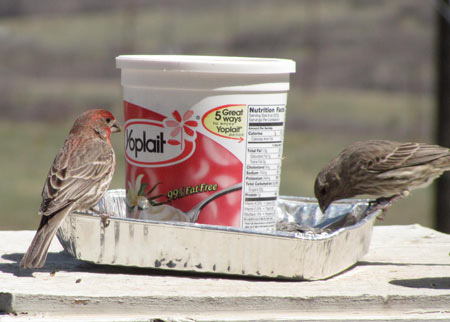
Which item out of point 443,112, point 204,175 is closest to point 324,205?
point 204,175

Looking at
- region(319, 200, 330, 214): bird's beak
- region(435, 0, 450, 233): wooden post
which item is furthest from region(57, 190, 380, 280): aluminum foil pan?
region(435, 0, 450, 233): wooden post

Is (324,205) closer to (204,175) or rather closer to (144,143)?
(204,175)

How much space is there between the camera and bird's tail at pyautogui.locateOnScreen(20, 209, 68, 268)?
3438 mm

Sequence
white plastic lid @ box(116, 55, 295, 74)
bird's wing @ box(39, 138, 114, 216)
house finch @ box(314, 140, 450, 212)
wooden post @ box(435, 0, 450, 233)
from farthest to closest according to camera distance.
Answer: wooden post @ box(435, 0, 450, 233) → house finch @ box(314, 140, 450, 212) → bird's wing @ box(39, 138, 114, 216) → white plastic lid @ box(116, 55, 295, 74)

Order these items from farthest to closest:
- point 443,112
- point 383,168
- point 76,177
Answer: point 443,112
point 383,168
point 76,177

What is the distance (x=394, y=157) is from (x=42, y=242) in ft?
9.49

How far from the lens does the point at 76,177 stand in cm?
415

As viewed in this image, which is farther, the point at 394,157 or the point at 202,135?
the point at 394,157

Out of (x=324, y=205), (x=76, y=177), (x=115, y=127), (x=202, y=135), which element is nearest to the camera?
(x=202, y=135)

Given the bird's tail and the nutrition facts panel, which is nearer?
the bird's tail

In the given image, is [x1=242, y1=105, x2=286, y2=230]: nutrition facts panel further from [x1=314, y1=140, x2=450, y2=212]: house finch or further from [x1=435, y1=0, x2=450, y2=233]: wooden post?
[x1=435, y1=0, x2=450, y2=233]: wooden post

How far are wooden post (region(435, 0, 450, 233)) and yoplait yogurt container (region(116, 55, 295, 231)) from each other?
3.96 metres

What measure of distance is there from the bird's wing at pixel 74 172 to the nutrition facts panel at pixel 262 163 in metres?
0.89

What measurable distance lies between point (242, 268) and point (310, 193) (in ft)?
30.1
